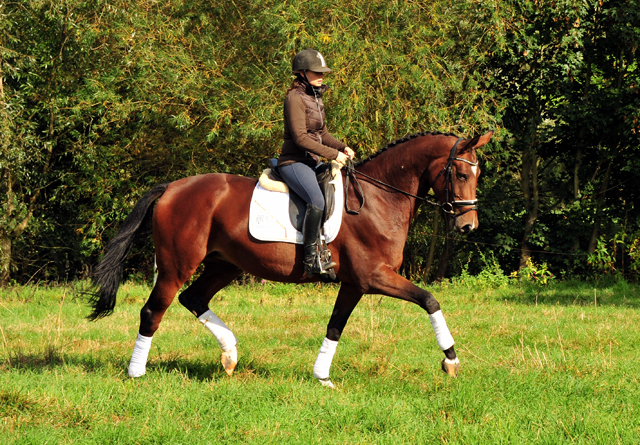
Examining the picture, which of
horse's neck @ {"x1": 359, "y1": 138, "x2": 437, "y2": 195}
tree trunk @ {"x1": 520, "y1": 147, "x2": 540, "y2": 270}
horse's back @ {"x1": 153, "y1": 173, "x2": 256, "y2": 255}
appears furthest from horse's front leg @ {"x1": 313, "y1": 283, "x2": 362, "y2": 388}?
tree trunk @ {"x1": 520, "y1": 147, "x2": 540, "y2": 270}

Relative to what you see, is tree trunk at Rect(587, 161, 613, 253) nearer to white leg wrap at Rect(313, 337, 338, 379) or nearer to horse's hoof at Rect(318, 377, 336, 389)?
white leg wrap at Rect(313, 337, 338, 379)

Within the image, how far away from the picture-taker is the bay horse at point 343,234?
19.6 ft

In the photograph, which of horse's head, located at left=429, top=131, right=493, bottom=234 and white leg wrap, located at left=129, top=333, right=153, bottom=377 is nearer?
horse's head, located at left=429, top=131, right=493, bottom=234

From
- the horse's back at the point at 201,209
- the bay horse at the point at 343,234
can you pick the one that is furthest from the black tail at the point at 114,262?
the horse's back at the point at 201,209

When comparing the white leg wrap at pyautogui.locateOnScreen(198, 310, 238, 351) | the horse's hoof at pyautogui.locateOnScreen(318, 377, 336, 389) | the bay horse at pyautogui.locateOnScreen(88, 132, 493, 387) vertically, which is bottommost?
the horse's hoof at pyautogui.locateOnScreen(318, 377, 336, 389)

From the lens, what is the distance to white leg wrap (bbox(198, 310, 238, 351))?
661 centimetres

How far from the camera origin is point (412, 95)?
14188mm

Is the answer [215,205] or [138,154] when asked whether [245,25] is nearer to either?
[138,154]

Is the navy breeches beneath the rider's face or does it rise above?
beneath

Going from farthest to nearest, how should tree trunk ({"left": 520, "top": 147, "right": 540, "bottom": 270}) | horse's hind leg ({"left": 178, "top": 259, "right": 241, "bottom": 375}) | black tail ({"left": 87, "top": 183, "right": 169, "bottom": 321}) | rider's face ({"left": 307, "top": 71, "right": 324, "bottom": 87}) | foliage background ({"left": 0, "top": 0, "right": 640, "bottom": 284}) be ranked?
tree trunk ({"left": 520, "top": 147, "right": 540, "bottom": 270}) → foliage background ({"left": 0, "top": 0, "right": 640, "bottom": 284}) → black tail ({"left": 87, "top": 183, "right": 169, "bottom": 321}) → horse's hind leg ({"left": 178, "top": 259, "right": 241, "bottom": 375}) → rider's face ({"left": 307, "top": 71, "right": 324, "bottom": 87})

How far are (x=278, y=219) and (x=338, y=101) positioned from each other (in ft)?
25.7

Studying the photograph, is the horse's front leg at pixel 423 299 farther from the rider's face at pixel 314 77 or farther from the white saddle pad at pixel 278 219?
the rider's face at pixel 314 77

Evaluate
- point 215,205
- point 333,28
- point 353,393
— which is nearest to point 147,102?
point 333,28

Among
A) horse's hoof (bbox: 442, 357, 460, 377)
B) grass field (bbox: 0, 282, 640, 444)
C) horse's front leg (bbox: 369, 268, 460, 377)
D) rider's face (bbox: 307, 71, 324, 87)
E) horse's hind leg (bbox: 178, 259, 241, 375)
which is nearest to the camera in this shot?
grass field (bbox: 0, 282, 640, 444)
